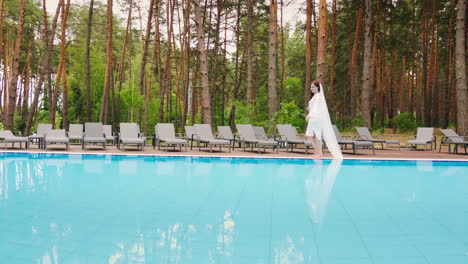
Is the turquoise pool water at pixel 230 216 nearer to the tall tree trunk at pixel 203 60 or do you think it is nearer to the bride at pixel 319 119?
the bride at pixel 319 119

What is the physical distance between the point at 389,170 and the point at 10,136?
11.3 meters

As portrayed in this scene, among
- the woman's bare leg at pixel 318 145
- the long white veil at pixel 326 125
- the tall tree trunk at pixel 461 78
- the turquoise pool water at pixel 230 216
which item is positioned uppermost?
the tall tree trunk at pixel 461 78

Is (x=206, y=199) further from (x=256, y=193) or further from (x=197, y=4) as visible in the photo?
(x=197, y=4)

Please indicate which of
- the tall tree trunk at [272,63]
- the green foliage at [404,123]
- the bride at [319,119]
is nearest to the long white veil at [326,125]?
the bride at [319,119]

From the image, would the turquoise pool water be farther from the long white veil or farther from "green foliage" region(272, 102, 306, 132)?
"green foliage" region(272, 102, 306, 132)

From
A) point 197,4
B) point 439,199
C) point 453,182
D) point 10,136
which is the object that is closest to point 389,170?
point 453,182

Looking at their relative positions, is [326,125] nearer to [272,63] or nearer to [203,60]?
[272,63]

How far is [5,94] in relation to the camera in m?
33.6

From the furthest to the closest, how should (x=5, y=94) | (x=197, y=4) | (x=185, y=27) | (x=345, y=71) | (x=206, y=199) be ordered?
1. (x=5, y=94)
2. (x=345, y=71)
3. (x=185, y=27)
4. (x=197, y=4)
5. (x=206, y=199)

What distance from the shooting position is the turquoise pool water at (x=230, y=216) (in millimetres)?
3490

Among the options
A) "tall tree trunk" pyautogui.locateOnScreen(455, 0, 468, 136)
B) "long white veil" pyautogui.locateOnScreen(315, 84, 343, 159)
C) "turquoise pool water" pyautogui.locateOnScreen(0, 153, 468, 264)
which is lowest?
"turquoise pool water" pyautogui.locateOnScreen(0, 153, 468, 264)

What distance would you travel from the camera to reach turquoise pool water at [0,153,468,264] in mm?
3490

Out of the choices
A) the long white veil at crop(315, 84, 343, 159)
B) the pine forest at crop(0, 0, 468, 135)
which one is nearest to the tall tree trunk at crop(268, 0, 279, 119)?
the pine forest at crop(0, 0, 468, 135)

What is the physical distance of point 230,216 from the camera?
4855 millimetres
